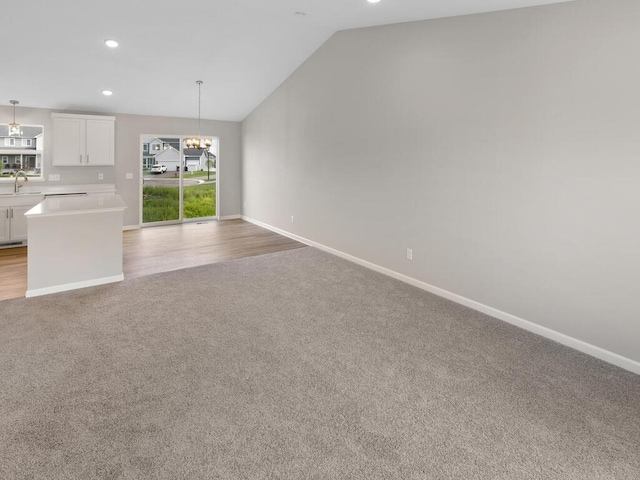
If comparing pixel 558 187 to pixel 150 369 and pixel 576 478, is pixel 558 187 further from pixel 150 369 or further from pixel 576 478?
pixel 150 369

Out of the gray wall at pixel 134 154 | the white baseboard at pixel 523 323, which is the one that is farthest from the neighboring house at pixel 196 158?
the white baseboard at pixel 523 323

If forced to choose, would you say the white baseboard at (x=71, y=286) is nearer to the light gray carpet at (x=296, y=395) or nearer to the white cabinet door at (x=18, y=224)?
the light gray carpet at (x=296, y=395)

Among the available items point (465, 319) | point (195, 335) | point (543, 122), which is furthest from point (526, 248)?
point (195, 335)

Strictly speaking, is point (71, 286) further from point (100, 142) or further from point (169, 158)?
point (169, 158)

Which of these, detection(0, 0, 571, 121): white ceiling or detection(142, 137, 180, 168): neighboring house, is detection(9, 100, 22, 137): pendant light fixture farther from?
detection(142, 137, 180, 168): neighboring house

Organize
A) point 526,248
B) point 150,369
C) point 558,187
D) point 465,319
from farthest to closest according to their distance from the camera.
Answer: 1. point 465,319
2. point 526,248
3. point 558,187
4. point 150,369

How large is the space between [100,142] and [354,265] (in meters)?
5.35

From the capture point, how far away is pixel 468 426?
81.7 inches

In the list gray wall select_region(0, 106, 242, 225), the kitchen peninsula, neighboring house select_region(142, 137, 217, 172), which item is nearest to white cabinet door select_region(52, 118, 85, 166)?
gray wall select_region(0, 106, 242, 225)

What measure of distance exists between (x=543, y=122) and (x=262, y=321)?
9.80 ft

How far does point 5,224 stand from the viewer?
19.3 ft

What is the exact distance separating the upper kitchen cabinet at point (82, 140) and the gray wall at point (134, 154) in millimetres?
226

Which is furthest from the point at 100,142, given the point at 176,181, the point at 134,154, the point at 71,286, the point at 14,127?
the point at 71,286

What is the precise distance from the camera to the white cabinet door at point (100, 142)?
6805 mm
